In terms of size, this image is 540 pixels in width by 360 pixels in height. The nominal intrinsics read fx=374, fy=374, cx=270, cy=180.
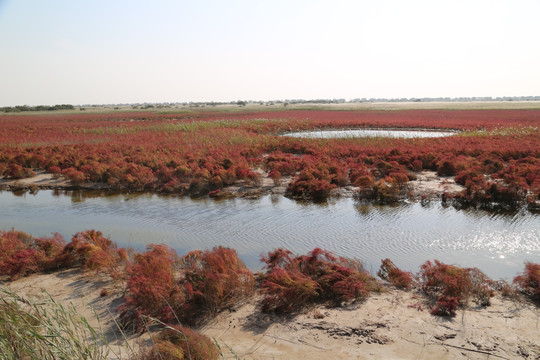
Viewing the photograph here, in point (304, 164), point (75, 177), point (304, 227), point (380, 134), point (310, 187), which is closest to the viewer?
point (304, 227)

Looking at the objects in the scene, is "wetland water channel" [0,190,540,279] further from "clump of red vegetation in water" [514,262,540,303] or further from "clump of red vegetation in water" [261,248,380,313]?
"clump of red vegetation in water" [261,248,380,313]

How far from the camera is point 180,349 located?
14.1 feet

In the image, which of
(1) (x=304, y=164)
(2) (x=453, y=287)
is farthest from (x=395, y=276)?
(1) (x=304, y=164)

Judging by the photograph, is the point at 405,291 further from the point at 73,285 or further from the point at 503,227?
the point at 73,285

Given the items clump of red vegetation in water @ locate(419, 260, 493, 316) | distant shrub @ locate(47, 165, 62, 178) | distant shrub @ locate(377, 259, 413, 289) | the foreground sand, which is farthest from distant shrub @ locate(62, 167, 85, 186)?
clump of red vegetation in water @ locate(419, 260, 493, 316)

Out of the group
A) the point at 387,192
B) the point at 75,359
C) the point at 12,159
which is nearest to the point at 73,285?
the point at 75,359

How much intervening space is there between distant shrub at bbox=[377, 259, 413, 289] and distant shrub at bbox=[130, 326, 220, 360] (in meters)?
3.77

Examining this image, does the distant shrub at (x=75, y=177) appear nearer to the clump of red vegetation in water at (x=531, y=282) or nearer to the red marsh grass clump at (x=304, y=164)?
the red marsh grass clump at (x=304, y=164)

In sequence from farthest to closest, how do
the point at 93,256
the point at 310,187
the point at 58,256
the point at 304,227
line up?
the point at 310,187, the point at 304,227, the point at 58,256, the point at 93,256

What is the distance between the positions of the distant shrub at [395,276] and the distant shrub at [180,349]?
3.77 metres

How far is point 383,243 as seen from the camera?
9.18 m

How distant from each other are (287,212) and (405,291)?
6058 mm

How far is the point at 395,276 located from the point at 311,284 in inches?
71.1

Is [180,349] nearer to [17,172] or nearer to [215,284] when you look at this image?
[215,284]
